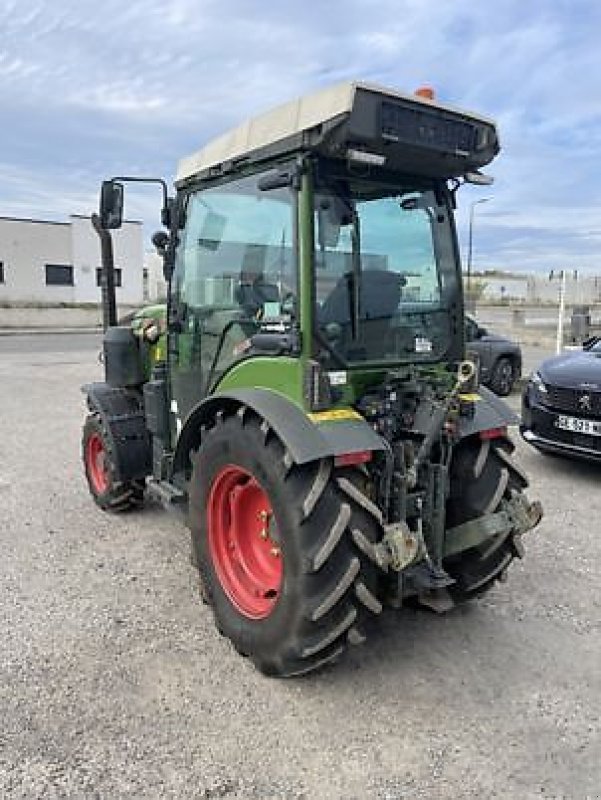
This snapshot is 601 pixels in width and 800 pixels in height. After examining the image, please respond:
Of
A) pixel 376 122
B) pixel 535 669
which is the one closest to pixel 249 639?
pixel 535 669

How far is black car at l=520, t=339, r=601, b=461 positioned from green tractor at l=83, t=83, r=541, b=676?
2.83 meters

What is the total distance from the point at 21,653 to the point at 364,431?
192cm

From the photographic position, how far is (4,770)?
2408 millimetres

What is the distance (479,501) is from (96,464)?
317 cm

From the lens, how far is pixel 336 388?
2.96 m

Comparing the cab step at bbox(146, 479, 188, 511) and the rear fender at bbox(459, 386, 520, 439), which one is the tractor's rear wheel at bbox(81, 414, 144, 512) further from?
the rear fender at bbox(459, 386, 520, 439)

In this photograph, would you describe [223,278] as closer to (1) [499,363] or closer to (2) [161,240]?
(2) [161,240]

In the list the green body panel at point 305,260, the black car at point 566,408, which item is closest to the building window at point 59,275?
the black car at point 566,408

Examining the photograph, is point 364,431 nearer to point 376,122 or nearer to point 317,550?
point 317,550

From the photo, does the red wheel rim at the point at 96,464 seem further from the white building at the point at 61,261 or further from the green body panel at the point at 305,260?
the white building at the point at 61,261

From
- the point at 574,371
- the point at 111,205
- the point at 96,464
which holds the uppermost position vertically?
the point at 111,205

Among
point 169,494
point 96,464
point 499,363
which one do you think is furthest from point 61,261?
point 169,494

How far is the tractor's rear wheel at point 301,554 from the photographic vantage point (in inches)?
105

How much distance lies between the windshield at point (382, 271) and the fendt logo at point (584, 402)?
302cm
